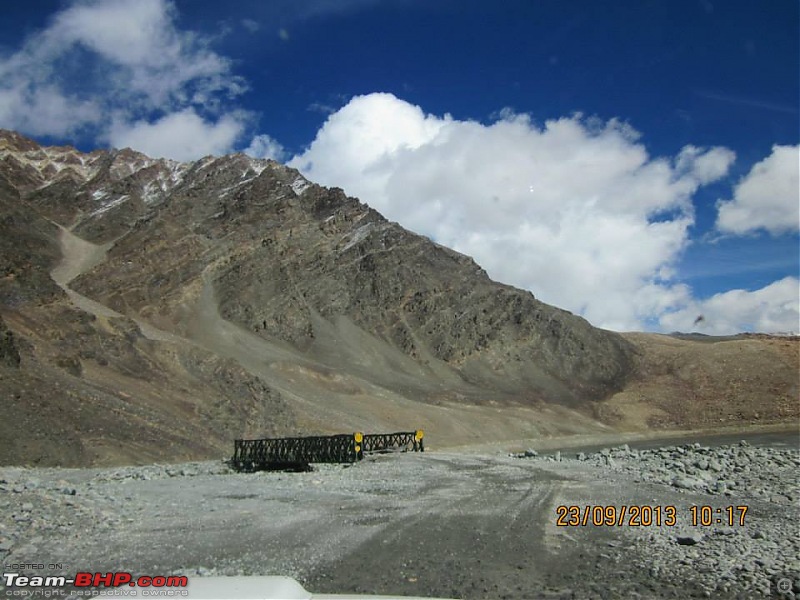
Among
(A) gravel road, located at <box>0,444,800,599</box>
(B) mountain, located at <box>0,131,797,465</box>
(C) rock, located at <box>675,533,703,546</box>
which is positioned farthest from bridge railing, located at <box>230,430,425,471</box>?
(C) rock, located at <box>675,533,703,546</box>

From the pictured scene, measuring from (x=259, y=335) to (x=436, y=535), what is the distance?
269ft

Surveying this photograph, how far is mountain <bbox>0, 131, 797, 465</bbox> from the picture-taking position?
3841 cm

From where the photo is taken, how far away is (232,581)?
4715mm

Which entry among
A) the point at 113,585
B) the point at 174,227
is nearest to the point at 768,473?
the point at 113,585

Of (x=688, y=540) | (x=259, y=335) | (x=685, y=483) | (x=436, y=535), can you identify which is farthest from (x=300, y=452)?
(x=259, y=335)

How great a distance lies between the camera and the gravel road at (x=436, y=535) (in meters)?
9.45

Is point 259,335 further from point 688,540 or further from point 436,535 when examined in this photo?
point 688,540

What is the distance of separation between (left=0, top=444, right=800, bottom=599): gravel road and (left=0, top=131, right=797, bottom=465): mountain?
1630 centimetres

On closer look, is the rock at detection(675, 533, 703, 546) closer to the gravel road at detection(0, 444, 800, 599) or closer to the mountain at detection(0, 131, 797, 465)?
the gravel road at detection(0, 444, 800, 599)

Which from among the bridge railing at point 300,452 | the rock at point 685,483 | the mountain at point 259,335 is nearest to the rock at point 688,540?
the rock at point 685,483

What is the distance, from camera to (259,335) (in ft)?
301

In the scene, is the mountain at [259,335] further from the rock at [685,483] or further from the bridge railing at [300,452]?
the rock at [685,483]

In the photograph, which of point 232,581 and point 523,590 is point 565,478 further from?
point 232,581

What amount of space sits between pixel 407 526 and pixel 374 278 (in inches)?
3896
